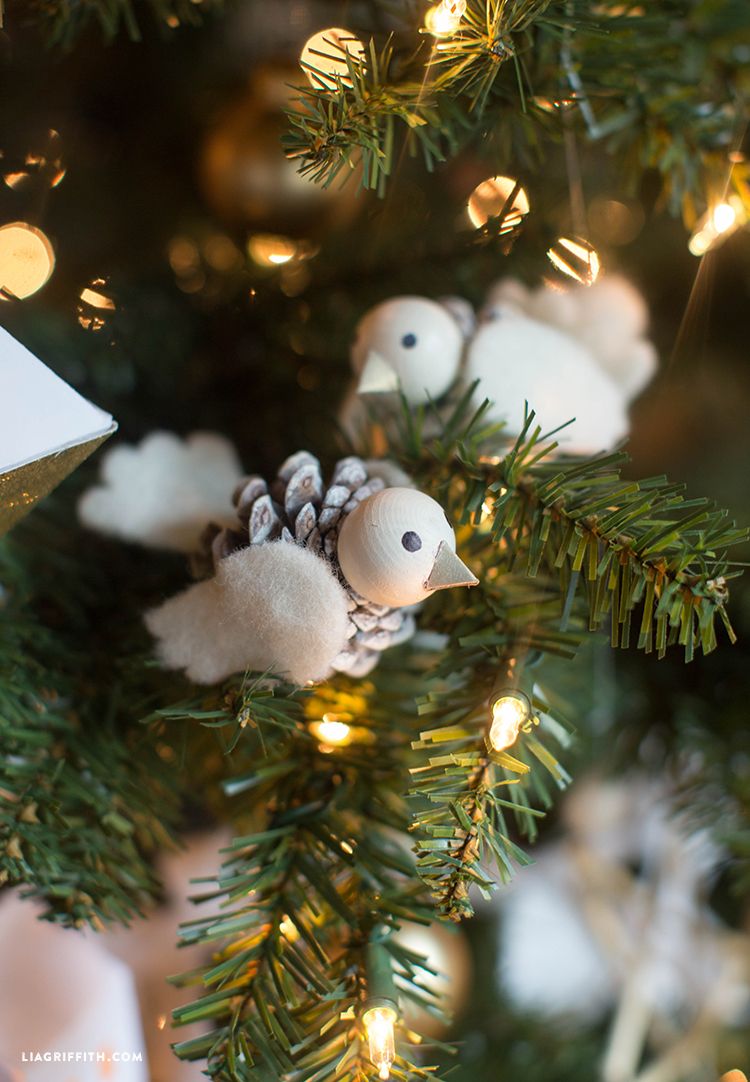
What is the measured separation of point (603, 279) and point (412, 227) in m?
0.12

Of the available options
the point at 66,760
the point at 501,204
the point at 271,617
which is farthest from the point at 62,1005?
the point at 501,204

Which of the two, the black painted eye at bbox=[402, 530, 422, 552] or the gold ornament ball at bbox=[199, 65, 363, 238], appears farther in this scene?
the gold ornament ball at bbox=[199, 65, 363, 238]

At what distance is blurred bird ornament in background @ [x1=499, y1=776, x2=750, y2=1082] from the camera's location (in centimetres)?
61

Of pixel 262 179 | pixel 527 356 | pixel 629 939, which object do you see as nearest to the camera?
pixel 527 356

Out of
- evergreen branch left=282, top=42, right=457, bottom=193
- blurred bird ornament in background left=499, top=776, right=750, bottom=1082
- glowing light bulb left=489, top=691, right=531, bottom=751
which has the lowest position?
blurred bird ornament in background left=499, top=776, right=750, bottom=1082

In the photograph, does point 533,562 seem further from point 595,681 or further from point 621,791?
point 621,791

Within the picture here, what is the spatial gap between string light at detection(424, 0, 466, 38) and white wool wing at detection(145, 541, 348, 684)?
219 mm

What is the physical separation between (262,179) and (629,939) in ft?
2.21

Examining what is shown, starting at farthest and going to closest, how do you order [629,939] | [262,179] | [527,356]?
[629,939] < [262,179] < [527,356]

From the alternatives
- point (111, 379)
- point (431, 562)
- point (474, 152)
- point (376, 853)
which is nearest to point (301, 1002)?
point (376, 853)

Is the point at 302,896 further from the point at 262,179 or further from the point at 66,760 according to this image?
the point at 262,179

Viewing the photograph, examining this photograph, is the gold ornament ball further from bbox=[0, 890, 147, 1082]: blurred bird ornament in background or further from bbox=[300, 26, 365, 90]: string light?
→ bbox=[0, 890, 147, 1082]: blurred bird ornament in background

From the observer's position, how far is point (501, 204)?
1.25ft

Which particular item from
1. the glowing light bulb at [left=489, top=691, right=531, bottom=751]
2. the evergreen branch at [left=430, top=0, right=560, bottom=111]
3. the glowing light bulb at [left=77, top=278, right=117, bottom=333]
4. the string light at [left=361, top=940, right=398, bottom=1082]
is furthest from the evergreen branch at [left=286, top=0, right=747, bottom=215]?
the string light at [left=361, top=940, right=398, bottom=1082]
